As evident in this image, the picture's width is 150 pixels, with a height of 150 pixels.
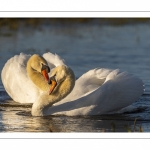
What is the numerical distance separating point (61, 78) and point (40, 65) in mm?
929

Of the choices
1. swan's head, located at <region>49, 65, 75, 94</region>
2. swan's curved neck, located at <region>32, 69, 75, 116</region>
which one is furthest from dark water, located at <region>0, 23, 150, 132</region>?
swan's head, located at <region>49, 65, 75, 94</region>

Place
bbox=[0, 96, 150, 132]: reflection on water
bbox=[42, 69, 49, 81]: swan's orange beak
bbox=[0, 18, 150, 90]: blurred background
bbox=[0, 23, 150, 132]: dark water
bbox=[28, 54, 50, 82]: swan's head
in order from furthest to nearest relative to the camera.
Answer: bbox=[0, 18, 150, 90]: blurred background
bbox=[0, 23, 150, 132]: dark water
bbox=[28, 54, 50, 82]: swan's head
bbox=[42, 69, 49, 81]: swan's orange beak
bbox=[0, 96, 150, 132]: reflection on water

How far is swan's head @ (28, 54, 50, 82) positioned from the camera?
49.5ft

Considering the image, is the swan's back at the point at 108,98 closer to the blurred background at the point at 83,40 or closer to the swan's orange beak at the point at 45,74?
the swan's orange beak at the point at 45,74

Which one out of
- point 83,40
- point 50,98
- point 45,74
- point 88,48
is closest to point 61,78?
point 50,98

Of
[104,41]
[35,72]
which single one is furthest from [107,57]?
[35,72]

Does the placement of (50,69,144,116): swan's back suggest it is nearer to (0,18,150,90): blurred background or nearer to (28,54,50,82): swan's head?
(28,54,50,82): swan's head

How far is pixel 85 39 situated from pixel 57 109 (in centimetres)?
634

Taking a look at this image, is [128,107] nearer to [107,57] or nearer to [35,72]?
[35,72]

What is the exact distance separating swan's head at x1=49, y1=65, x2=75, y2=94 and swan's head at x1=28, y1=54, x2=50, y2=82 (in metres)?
0.34

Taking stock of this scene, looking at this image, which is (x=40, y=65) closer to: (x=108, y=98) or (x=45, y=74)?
(x=45, y=74)

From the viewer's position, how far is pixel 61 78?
47.6 feet

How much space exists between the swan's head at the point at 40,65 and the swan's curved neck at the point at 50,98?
1.12ft
